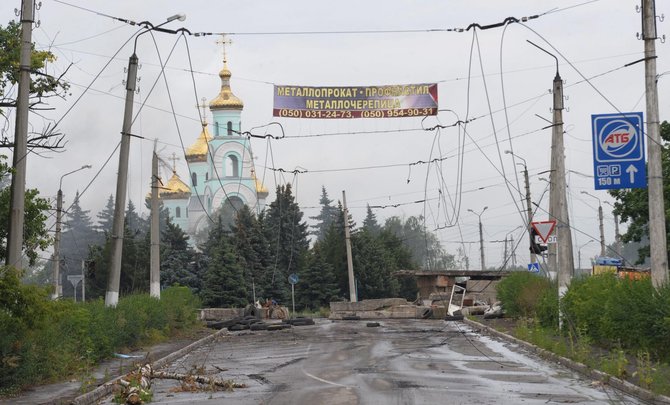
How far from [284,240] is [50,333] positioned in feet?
227

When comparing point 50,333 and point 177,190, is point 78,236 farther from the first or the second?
point 50,333

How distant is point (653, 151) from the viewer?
833 inches

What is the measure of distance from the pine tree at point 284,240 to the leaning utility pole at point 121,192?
44.2 meters

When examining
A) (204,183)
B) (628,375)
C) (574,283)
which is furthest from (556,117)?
(204,183)

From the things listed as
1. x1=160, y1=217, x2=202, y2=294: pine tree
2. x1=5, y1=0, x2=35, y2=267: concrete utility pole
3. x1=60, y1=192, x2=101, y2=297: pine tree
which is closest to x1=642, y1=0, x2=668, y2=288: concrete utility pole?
x1=5, y1=0, x2=35, y2=267: concrete utility pole

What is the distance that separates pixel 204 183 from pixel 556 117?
350 ft

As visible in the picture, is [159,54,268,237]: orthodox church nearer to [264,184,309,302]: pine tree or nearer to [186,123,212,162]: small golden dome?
[186,123,212,162]: small golden dome

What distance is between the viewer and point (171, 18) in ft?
85.5

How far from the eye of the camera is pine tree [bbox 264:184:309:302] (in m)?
76.4

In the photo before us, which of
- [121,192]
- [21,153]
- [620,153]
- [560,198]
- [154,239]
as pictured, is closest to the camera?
[21,153]

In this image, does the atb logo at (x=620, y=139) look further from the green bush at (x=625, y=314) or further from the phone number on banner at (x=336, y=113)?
the phone number on banner at (x=336, y=113)

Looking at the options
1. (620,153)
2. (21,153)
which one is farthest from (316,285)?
(21,153)

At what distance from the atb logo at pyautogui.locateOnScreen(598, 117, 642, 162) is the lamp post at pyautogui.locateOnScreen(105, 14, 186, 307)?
1249 centimetres

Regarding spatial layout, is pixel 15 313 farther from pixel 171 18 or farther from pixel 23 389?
pixel 171 18
